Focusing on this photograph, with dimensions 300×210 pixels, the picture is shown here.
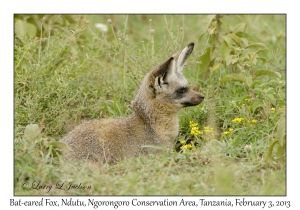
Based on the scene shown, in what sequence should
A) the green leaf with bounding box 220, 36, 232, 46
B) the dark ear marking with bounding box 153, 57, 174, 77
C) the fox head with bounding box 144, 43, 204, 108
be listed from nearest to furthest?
the dark ear marking with bounding box 153, 57, 174, 77, the fox head with bounding box 144, 43, 204, 108, the green leaf with bounding box 220, 36, 232, 46

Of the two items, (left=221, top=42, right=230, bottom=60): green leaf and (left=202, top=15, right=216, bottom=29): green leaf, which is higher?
(left=202, top=15, right=216, bottom=29): green leaf

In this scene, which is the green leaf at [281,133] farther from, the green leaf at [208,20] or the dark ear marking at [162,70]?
the green leaf at [208,20]

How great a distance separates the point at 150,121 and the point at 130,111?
98 centimetres

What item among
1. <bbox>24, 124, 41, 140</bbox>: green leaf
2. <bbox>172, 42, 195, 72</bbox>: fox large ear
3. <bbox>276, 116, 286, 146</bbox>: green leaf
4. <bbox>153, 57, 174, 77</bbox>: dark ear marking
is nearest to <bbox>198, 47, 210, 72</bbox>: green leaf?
<bbox>172, 42, 195, 72</bbox>: fox large ear

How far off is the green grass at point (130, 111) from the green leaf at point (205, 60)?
2cm

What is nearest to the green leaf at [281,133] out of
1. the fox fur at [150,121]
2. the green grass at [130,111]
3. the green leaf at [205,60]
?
the green grass at [130,111]

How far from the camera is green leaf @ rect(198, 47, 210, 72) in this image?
30.5 feet

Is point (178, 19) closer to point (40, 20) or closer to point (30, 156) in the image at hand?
point (40, 20)

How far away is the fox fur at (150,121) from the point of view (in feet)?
24.9

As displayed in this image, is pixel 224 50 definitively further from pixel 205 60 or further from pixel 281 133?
pixel 281 133

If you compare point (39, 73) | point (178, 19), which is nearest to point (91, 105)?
point (39, 73)

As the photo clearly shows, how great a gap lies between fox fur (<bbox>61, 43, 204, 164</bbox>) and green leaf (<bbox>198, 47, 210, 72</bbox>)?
96 cm

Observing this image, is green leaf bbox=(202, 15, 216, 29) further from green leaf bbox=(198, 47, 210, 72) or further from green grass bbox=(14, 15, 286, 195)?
green leaf bbox=(198, 47, 210, 72)

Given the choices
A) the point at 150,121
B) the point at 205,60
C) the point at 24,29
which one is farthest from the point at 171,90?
the point at 24,29
